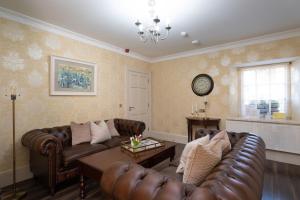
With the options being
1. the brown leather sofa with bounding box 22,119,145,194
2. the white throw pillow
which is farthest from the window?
the brown leather sofa with bounding box 22,119,145,194

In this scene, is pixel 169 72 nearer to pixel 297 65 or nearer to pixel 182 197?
pixel 297 65

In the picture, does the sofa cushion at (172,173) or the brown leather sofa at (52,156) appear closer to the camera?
the sofa cushion at (172,173)

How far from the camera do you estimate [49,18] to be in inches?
105

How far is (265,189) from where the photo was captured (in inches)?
90.5

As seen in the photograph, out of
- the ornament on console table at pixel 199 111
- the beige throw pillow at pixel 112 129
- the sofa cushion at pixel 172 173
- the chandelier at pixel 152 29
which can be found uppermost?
the chandelier at pixel 152 29

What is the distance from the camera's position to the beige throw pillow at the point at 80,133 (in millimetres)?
2811

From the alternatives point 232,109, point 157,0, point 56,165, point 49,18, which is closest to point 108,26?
point 49,18

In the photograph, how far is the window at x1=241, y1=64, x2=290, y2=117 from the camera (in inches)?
138

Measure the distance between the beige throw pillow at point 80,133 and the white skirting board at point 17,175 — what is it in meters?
0.80

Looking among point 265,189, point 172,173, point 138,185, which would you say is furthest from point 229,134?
point 138,185

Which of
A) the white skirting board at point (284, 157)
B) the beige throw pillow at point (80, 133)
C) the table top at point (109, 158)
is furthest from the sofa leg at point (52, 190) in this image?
the white skirting board at point (284, 157)

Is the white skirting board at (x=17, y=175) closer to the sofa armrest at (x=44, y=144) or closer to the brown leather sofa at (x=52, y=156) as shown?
the brown leather sofa at (x=52, y=156)

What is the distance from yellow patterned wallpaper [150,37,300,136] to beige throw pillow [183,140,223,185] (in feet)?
9.72

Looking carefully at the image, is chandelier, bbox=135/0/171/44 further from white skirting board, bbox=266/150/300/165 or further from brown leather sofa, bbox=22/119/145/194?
white skirting board, bbox=266/150/300/165
